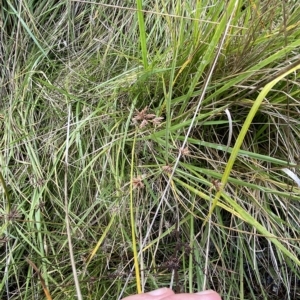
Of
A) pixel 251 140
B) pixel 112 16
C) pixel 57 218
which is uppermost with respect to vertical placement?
pixel 112 16

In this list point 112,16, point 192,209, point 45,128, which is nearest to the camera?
point 192,209

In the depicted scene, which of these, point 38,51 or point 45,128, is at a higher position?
point 38,51

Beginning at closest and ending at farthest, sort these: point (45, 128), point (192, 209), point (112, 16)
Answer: point (192, 209) < point (45, 128) < point (112, 16)

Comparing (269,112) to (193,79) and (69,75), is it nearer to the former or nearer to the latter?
(193,79)

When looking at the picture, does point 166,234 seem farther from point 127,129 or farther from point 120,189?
point 127,129

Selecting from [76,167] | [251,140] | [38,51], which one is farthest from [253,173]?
[38,51]

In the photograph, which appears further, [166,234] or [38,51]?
[38,51]
